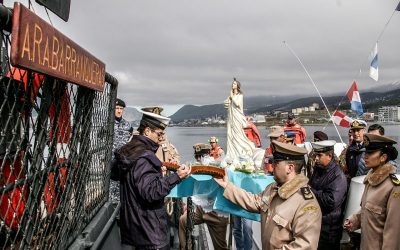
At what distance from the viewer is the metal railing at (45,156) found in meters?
2.00

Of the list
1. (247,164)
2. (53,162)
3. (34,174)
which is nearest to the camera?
(34,174)

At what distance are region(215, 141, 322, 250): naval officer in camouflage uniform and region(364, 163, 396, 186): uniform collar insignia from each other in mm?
944

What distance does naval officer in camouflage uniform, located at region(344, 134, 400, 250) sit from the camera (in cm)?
336

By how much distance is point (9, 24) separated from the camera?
1708 mm

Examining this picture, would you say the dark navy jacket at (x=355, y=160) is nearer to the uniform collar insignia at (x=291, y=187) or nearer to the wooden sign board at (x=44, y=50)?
the uniform collar insignia at (x=291, y=187)

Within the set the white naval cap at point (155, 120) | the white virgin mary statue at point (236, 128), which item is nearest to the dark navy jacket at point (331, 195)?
the white naval cap at point (155, 120)

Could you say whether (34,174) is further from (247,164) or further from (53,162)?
(247,164)

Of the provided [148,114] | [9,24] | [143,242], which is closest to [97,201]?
[143,242]

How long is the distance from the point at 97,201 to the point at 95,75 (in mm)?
1802

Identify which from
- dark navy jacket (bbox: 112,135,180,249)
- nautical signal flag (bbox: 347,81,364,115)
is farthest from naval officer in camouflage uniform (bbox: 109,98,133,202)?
nautical signal flag (bbox: 347,81,364,115)

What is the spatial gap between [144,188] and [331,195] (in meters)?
2.39

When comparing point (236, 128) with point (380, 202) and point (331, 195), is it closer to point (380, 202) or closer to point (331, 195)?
point (331, 195)

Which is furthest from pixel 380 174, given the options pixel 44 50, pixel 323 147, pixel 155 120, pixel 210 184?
pixel 44 50

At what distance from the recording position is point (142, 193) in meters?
3.27
